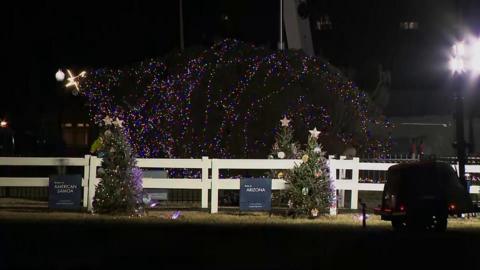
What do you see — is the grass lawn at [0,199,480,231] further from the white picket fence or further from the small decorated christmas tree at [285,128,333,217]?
the white picket fence

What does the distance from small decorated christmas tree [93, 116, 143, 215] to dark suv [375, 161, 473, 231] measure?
6168mm

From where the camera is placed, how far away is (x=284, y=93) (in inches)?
1081

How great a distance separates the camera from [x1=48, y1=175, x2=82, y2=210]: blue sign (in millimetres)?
19969

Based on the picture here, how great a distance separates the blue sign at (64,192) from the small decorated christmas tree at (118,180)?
922 millimetres

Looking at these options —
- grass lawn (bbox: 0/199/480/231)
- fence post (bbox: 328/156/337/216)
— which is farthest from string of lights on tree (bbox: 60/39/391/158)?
fence post (bbox: 328/156/337/216)

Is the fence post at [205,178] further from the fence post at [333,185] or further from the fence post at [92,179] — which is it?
the fence post at [333,185]

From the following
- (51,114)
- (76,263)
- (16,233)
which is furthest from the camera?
(51,114)

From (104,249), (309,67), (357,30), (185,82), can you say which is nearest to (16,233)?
(104,249)

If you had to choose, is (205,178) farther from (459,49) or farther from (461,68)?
(459,49)

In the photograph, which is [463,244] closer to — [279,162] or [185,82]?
[279,162]

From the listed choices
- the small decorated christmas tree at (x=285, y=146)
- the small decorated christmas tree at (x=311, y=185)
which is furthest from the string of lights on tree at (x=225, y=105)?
the small decorated christmas tree at (x=311, y=185)

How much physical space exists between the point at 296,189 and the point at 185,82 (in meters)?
9.87

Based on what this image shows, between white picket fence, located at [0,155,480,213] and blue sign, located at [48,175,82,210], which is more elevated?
white picket fence, located at [0,155,480,213]

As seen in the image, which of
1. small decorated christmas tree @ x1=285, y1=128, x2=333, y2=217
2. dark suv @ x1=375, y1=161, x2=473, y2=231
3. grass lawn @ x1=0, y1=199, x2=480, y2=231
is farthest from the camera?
small decorated christmas tree @ x1=285, y1=128, x2=333, y2=217
